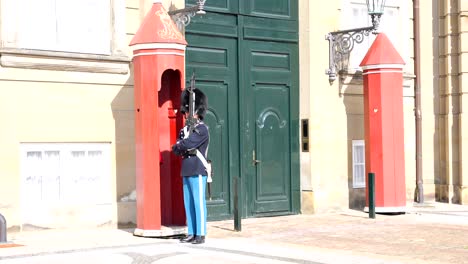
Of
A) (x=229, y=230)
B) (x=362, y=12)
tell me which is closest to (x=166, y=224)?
(x=229, y=230)

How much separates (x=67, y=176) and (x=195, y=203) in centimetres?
198

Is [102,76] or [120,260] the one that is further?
[102,76]

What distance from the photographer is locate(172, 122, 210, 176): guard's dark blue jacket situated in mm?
10594

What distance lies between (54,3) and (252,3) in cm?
362

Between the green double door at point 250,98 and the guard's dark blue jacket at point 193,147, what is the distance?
6.57ft

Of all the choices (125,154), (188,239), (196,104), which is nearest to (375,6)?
(196,104)

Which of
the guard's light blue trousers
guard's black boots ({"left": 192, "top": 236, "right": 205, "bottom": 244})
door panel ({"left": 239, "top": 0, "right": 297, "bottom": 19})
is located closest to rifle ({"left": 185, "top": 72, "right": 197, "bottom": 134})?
the guard's light blue trousers

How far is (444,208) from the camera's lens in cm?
1526

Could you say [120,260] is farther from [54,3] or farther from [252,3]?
[252,3]

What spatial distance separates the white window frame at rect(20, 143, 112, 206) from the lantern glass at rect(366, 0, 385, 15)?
4.91 meters

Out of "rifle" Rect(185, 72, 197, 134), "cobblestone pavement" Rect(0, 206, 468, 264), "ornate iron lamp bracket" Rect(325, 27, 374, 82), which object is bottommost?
"cobblestone pavement" Rect(0, 206, 468, 264)

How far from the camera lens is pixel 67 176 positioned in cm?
1148

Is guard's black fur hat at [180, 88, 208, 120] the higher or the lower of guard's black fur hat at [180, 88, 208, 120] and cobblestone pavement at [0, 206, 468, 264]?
the higher

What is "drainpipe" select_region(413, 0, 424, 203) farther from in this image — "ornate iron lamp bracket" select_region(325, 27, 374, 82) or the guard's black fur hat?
the guard's black fur hat
